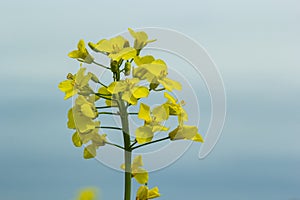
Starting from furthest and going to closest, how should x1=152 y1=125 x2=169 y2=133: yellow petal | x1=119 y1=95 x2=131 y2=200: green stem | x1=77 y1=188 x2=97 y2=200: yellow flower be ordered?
x1=152 y1=125 x2=169 y2=133: yellow petal, x1=119 y1=95 x2=131 y2=200: green stem, x1=77 y1=188 x2=97 y2=200: yellow flower

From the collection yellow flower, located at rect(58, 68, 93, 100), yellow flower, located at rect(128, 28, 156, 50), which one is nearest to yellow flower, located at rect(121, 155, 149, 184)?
yellow flower, located at rect(58, 68, 93, 100)

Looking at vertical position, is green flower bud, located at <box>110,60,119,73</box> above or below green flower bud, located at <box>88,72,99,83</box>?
above

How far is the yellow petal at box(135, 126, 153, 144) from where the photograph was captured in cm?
164

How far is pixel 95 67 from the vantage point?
6.09 ft

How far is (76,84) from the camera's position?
1801 mm

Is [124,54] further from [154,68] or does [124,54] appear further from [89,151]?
[89,151]

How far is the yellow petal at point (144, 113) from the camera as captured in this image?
5.56 feet

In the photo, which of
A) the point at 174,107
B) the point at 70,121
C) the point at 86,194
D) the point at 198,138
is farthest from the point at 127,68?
the point at 86,194

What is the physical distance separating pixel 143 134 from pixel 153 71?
283mm

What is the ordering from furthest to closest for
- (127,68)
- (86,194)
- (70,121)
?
(70,121)
(127,68)
(86,194)

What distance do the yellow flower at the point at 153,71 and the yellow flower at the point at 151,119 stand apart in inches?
4.3

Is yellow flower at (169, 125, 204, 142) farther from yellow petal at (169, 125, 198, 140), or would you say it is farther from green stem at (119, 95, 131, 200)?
green stem at (119, 95, 131, 200)

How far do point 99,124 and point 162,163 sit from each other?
0.35m

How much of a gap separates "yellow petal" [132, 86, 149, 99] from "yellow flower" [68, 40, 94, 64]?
1.02 feet
